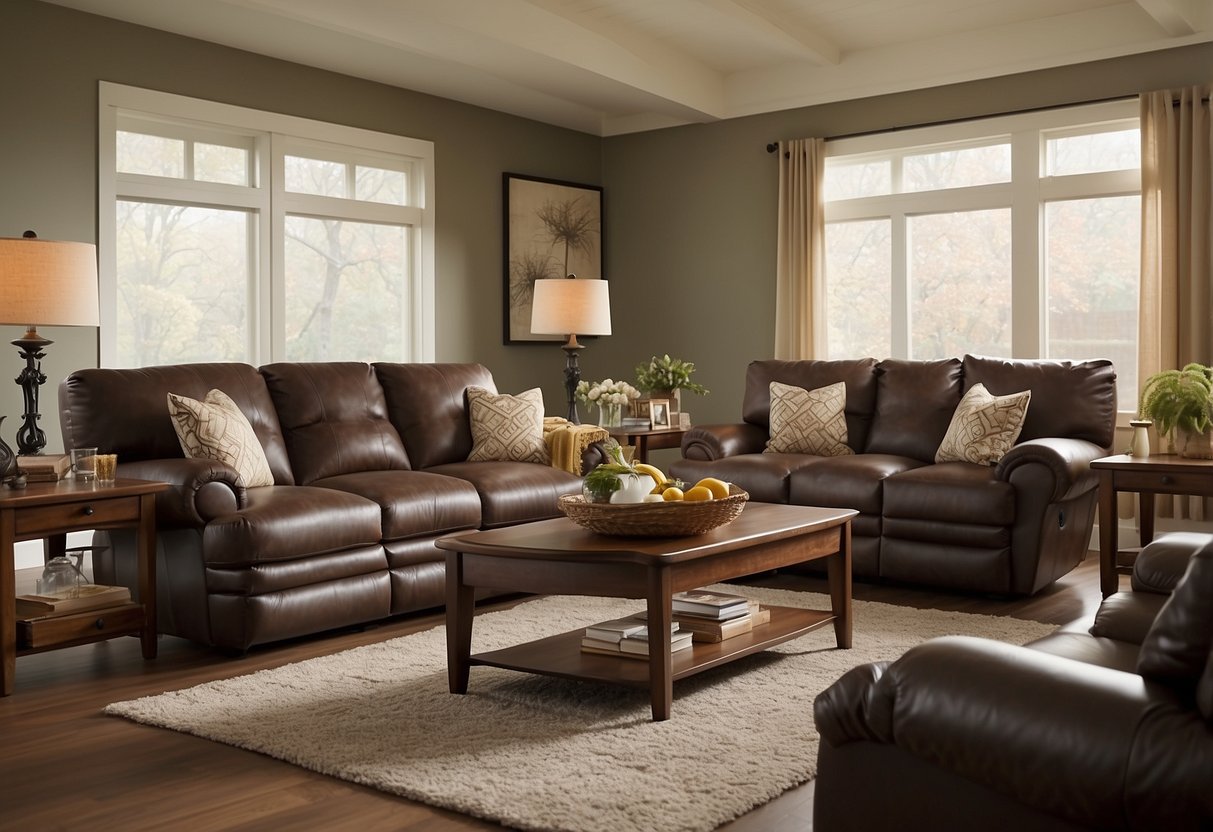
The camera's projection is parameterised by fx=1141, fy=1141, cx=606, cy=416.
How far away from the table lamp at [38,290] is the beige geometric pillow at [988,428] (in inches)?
142

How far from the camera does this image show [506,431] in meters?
5.24

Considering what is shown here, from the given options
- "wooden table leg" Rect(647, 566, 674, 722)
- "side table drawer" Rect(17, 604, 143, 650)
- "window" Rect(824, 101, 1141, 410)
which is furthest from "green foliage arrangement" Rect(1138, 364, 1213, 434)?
"side table drawer" Rect(17, 604, 143, 650)

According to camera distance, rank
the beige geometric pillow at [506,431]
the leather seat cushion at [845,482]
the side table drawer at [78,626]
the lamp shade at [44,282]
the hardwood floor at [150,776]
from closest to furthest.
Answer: the hardwood floor at [150,776] < the side table drawer at [78,626] < the lamp shade at [44,282] < the leather seat cushion at [845,482] < the beige geometric pillow at [506,431]

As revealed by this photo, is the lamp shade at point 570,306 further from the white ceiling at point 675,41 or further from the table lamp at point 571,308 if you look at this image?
the white ceiling at point 675,41

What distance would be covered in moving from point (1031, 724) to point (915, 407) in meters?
4.07

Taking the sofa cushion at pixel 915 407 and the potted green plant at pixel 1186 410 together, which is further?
the sofa cushion at pixel 915 407

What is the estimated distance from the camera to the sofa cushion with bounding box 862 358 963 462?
5.46 metres

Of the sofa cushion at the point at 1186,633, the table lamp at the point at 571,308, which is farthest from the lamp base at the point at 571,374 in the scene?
the sofa cushion at the point at 1186,633

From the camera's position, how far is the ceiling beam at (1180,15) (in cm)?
534

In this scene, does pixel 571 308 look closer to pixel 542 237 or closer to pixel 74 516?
pixel 542 237

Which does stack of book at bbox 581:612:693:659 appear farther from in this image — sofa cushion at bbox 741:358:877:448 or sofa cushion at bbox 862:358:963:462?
sofa cushion at bbox 741:358:877:448

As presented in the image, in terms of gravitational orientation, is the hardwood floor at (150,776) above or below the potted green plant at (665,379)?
below

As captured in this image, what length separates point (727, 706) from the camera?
315 centimetres

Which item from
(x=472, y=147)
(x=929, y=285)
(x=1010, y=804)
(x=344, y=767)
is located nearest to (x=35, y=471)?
(x=344, y=767)
